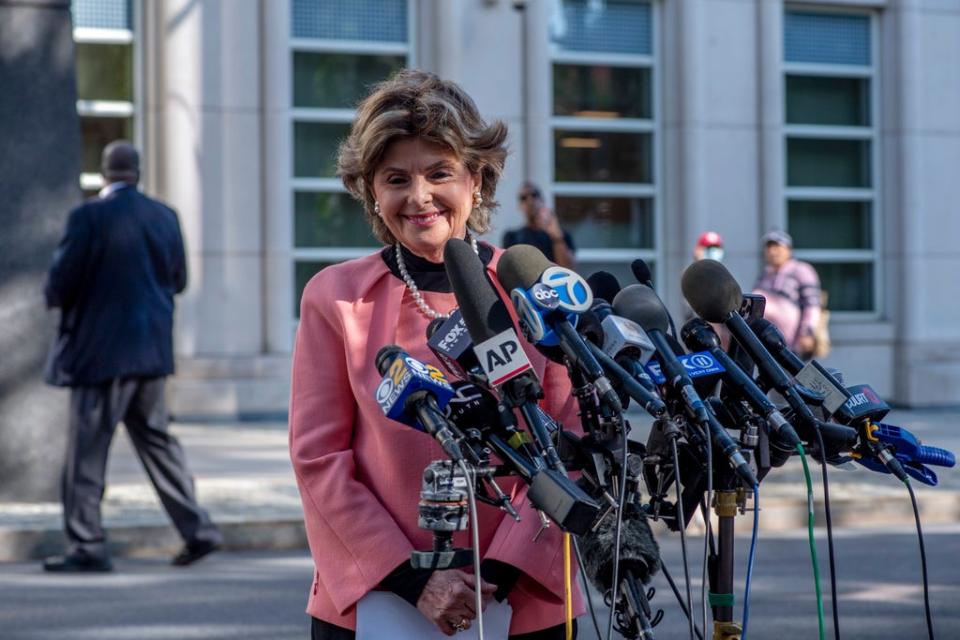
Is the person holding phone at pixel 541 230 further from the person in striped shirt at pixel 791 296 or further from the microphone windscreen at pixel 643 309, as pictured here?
the microphone windscreen at pixel 643 309

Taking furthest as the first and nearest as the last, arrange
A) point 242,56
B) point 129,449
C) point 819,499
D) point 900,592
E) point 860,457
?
point 242,56
point 129,449
point 819,499
point 900,592
point 860,457

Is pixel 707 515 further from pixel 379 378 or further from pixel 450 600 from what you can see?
pixel 379 378

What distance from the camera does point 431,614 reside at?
8.86 ft

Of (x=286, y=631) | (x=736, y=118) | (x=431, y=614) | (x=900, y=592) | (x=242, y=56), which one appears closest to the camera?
(x=431, y=614)

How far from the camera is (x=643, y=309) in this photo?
8.50 feet

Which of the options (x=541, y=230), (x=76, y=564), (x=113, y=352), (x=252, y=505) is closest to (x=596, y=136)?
(x=541, y=230)

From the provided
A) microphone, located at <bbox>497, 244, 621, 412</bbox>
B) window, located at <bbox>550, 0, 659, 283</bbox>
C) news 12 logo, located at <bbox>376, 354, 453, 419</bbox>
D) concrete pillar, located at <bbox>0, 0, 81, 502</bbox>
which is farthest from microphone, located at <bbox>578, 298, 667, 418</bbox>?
window, located at <bbox>550, 0, 659, 283</bbox>

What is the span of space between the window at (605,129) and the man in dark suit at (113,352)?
9.05 meters

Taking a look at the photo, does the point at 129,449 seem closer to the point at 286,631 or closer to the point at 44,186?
the point at 44,186

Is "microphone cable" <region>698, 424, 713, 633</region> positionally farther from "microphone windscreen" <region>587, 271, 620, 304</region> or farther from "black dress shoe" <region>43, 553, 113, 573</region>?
"black dress shoe" <region>43, 553, 113, 573</region>

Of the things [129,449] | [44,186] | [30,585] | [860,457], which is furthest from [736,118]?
[860,457]

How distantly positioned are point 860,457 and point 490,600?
2.39 feet

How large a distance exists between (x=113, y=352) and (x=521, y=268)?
233 inches

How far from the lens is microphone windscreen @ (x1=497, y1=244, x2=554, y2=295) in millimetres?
2439
